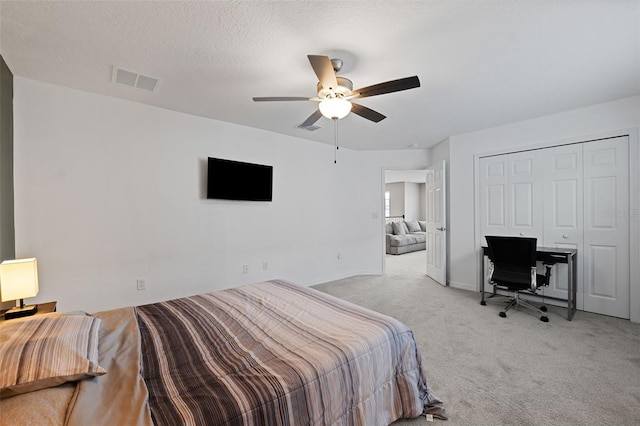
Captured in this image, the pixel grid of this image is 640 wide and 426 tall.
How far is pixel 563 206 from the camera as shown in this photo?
11.3 ft

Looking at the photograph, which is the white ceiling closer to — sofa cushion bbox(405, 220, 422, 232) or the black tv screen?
the black tv screen

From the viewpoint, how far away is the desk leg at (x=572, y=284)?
119 inches

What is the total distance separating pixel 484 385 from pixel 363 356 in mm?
1227

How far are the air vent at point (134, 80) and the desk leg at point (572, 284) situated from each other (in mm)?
4655

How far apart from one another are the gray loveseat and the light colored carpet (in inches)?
152

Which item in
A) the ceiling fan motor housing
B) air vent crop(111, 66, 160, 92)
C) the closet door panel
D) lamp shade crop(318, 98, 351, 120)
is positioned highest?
air vent crop(111, 66, 160, 92)

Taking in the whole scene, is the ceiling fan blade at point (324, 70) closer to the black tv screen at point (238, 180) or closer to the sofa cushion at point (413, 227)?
the black tv screen at point (238, 180)

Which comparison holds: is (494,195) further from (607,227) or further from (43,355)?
(43,355)

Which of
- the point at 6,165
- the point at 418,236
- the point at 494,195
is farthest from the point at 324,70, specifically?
the point at 418,236

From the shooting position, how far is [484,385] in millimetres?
1955

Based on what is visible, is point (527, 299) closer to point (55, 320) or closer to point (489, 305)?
point (489, 305)

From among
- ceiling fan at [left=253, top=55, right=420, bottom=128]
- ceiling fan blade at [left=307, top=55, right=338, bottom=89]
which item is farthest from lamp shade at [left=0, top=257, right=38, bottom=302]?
ceiling fan blade at [left=307, top=55, right=338, bottom=89]

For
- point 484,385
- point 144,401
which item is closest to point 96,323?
point 144,401

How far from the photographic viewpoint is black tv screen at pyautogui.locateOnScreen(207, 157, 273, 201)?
3.51m
